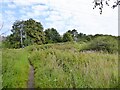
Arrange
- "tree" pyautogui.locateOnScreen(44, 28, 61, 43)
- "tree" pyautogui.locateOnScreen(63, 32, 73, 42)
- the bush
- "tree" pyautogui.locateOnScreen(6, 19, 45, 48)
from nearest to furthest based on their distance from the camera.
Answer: the bush
"tree" pyautogui.locateOnScreen(63, 32, 73, 42)
"tree" pyautogui.locateOnScreen(6, 19, 45, 48)
"tree" pyautogui.locateOnScreen(44, 28, 61, 43)

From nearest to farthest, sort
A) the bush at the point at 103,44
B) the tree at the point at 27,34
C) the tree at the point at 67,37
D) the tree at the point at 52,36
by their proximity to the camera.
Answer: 1. the bush at the point at 103,44
2. the tree at the point at 67,37
3. the tree at the point at 27,34
4. the tree at the point at 52,36

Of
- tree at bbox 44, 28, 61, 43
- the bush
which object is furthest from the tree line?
the bush

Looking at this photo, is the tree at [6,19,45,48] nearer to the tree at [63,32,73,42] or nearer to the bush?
the tree at [63,32,73,42]

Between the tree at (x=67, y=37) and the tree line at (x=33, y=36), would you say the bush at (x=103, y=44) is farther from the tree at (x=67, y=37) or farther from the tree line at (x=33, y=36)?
the tree at (x=67, y=37)

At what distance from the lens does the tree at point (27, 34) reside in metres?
63.9

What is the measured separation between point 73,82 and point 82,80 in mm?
342

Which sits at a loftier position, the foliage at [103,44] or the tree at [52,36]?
the tree at [52,36]

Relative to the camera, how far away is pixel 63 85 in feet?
31.8

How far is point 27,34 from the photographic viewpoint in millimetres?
66688

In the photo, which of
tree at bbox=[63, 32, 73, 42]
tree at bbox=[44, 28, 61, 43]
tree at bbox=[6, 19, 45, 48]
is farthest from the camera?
tree at bbox=[44, 28, 61, 43]

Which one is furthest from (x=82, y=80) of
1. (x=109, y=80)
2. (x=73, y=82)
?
(x=109, y=80)

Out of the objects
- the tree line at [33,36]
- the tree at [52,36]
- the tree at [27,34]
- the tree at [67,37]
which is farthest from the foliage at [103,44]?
the tree at [52,36]

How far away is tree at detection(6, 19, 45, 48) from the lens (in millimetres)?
63853

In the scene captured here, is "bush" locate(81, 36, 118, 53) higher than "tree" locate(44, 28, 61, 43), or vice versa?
"tree" locate(44, 28, 61, 43)
